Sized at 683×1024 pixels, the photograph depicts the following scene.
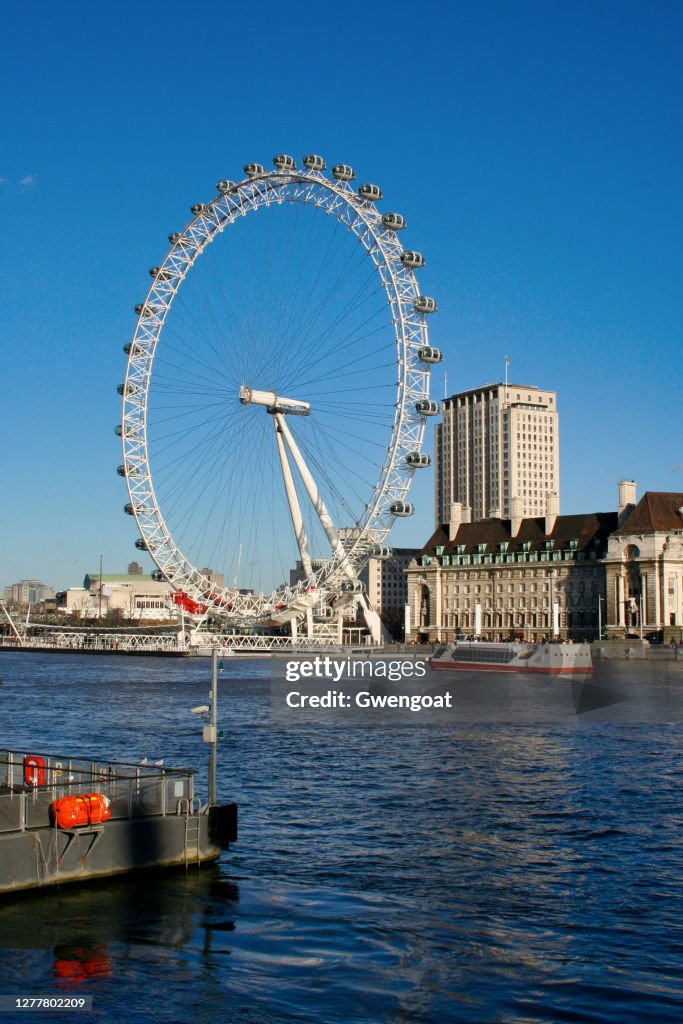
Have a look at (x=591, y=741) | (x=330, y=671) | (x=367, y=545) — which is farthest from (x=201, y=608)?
(x=591, y=741)

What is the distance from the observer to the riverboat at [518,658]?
117 m

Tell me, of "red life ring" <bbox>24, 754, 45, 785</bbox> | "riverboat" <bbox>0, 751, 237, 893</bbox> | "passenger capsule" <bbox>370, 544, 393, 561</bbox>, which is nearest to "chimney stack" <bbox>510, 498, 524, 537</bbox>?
"passenger capsule" <bbox>370, 544, 393, 561</bbox>

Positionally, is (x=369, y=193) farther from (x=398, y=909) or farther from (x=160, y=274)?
(x=398, y=909)

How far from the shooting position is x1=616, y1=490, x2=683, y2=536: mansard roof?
6102 inches

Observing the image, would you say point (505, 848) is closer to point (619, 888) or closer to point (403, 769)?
point (619, 888)

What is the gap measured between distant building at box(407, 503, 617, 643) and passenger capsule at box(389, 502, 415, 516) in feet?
187

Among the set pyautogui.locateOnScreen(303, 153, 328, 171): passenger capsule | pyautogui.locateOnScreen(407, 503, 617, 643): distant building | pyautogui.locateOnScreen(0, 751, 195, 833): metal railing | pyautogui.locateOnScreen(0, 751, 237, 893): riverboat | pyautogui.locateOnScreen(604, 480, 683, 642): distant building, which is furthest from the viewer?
pyautogui.locateOnScreen(407, 503, 617, 643): distant building

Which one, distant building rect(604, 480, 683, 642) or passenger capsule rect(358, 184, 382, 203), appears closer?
passenger capsule rect(358, 184, 382, 203)

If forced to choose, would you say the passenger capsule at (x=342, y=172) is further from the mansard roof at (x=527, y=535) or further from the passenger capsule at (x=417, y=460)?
the mansard roof at (x=527, y=535)

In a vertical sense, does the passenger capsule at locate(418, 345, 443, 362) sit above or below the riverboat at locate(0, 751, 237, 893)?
above

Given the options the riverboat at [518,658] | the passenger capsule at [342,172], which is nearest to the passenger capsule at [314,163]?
the passenger capsule at [342,172]

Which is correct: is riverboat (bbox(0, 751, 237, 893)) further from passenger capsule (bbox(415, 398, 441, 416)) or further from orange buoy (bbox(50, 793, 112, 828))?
passenger capsule (bbox(415, 398, 441, 416))

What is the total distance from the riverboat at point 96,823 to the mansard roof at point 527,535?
14285 cm

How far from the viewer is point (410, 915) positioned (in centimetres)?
2436
